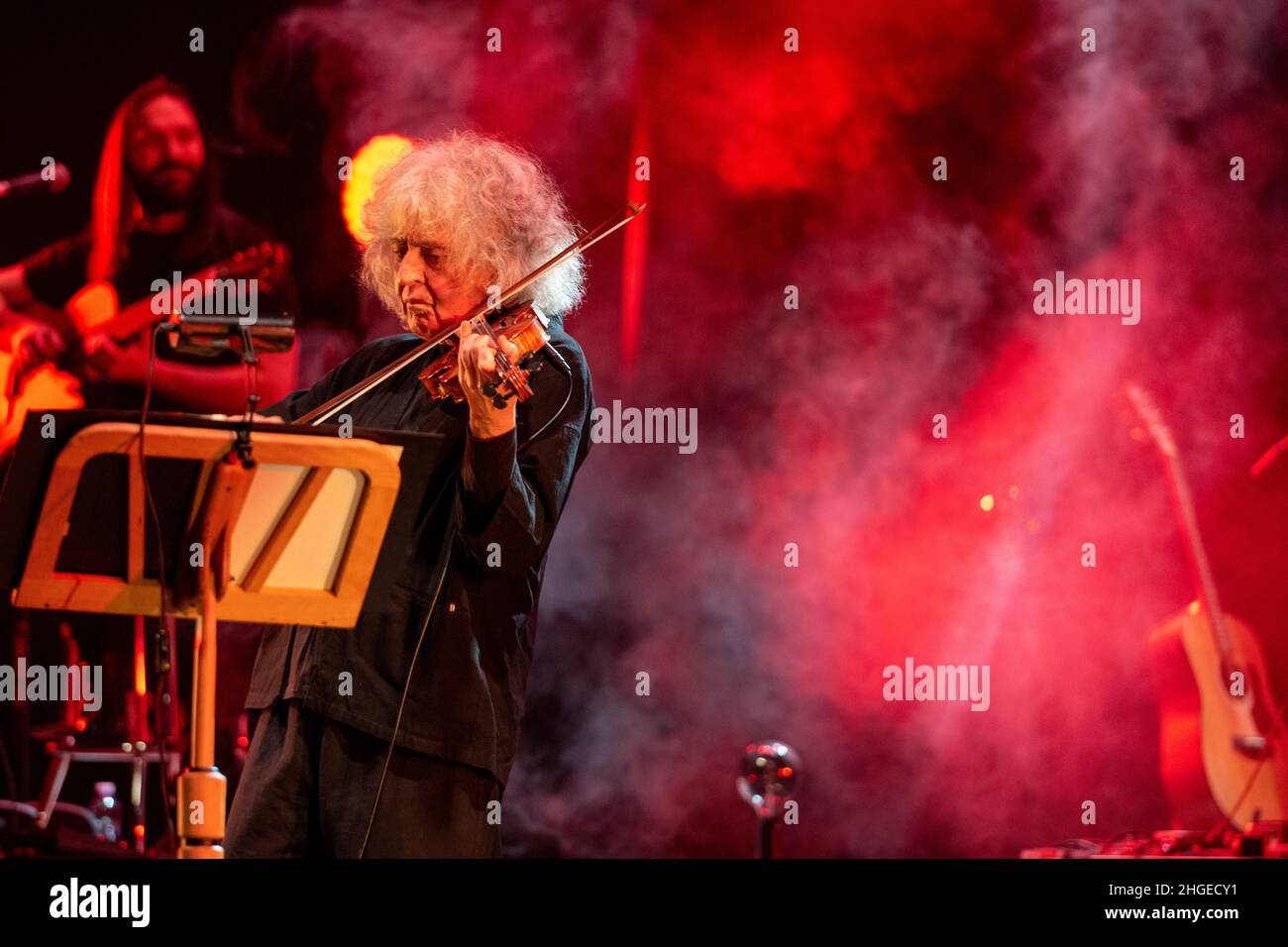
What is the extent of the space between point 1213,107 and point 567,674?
9.84ft

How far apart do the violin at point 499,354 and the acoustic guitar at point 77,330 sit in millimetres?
2250

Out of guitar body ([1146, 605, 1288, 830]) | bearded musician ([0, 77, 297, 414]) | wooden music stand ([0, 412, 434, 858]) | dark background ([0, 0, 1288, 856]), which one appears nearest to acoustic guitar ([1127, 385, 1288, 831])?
guitar body ([1146, 605, 1288, 830])

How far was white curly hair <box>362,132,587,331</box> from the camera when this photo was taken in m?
2.57

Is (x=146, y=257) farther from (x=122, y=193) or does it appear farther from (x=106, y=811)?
(x=106, y=811)

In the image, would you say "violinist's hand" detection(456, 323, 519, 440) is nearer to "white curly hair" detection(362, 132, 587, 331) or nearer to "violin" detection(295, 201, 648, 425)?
"violin" detection(295, 201, 648, 425)

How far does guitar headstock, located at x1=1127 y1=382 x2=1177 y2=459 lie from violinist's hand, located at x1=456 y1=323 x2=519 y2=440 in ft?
10.8

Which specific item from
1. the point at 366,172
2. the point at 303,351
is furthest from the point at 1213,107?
the point at 303,351

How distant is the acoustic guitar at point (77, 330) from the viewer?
462 cm

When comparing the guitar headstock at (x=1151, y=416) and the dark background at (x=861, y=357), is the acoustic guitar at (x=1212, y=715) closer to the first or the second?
the guitar headstock at (x=1151, y=416)

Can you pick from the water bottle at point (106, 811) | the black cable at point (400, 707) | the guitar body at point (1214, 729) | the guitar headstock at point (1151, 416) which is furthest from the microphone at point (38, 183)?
the guitar body at point (1214, 729)

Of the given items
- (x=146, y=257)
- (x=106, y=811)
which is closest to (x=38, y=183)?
(x=146, y=257)

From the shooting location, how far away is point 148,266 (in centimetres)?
474

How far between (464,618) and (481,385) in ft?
1.23

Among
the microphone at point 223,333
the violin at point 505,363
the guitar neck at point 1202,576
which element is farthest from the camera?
the guitar neck at point 1202,576
